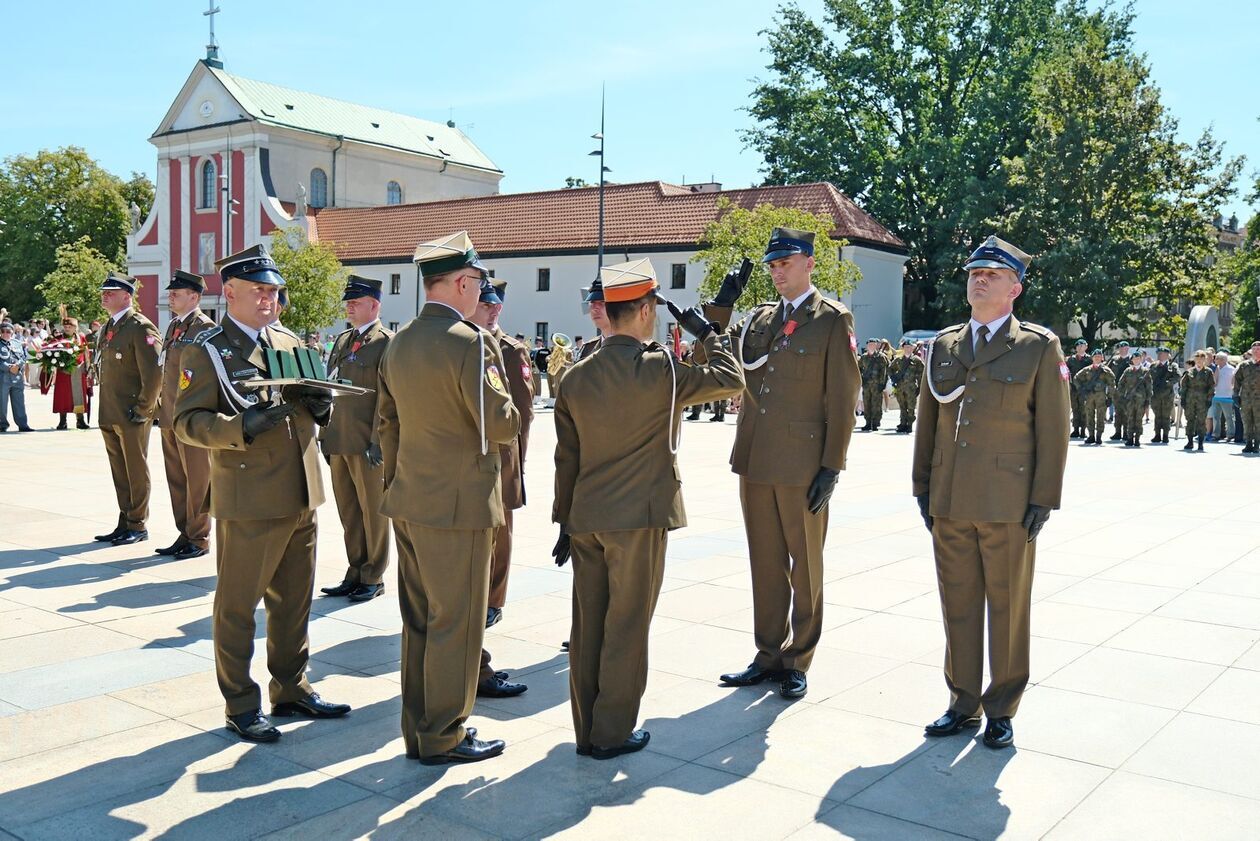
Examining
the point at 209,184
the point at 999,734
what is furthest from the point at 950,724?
the point at 209,184

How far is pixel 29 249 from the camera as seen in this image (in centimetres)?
7825

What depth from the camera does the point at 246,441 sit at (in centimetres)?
495

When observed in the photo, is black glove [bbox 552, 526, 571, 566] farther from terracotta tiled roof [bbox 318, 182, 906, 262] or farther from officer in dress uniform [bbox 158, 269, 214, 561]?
terracotta tiled roof [bbox 318, 182, 906, 262]

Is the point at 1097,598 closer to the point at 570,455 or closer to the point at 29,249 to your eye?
the point at 570,455

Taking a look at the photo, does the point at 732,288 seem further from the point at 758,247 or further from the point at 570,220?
the point at 570,220

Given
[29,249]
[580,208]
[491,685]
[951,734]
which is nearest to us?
[951,734]

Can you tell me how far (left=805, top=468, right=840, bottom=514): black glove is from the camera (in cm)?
582

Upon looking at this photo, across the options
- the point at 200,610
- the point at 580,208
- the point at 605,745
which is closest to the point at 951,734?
the point at 605,745

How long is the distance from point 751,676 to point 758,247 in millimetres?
35137

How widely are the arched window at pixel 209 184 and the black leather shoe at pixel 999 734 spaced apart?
6538cm

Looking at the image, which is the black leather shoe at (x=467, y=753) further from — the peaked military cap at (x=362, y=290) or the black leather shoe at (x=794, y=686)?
the peaked military cap at (x=362, y=290)

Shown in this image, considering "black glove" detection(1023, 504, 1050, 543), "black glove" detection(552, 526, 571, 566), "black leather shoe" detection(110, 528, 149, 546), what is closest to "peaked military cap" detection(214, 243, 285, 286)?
"black glove" detection(552, 526, 571, 566)

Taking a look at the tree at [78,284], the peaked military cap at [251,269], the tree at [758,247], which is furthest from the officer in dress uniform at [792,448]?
the tree at [78,284]

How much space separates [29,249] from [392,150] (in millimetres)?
28300
